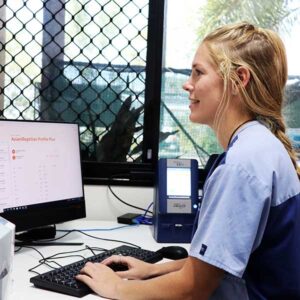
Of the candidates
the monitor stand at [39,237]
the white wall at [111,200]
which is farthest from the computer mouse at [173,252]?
the white wall at [111,200]

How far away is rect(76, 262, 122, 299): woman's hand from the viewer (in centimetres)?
108

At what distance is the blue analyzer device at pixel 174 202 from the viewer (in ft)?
5.48

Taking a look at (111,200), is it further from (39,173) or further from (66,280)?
(66,280)

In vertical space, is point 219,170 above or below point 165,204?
above

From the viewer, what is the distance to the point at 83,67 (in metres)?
2.12

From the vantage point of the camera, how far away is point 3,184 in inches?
57.6

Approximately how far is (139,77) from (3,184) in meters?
0.93

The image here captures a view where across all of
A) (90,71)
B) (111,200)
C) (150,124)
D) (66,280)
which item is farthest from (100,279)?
(90,71)

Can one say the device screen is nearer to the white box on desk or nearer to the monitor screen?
the monitor screen

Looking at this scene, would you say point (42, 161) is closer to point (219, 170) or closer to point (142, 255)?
point (142, 255)

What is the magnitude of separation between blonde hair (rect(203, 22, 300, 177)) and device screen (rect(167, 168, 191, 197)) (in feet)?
1.92

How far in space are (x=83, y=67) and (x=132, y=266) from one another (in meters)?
1.16

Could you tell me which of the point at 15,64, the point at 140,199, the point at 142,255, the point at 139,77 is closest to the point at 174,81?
the point at 139,77

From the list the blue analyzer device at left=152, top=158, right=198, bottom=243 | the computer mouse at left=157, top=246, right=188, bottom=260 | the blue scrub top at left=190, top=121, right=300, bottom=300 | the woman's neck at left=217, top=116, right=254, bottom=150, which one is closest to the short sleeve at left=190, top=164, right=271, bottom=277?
the blue scrub top at left=190, top=121, right=300, bottom=300
